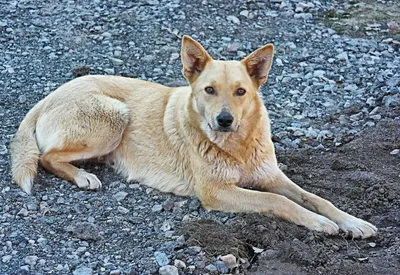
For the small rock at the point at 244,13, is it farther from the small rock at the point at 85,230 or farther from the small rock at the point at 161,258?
the small rock at the point at 161,258

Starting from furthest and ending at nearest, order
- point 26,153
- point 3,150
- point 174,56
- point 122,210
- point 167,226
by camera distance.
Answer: point 174,56, point 3,150, point 26,153, point 122,210, point 167,226

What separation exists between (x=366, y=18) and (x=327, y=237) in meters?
6.36

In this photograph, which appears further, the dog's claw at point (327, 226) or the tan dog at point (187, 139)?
the tan dog at point (187, 139)

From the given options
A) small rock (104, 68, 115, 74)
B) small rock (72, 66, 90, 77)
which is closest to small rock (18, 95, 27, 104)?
small rock (72, 66, 90, 77)

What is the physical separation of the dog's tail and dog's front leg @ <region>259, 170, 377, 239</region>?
2078mm

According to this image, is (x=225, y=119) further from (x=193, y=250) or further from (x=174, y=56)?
(x=174, y=56)

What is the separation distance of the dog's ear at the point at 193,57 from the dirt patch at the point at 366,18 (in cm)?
490

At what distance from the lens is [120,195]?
6.34m

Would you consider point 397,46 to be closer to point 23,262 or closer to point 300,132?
point 300,132

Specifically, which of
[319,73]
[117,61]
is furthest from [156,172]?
[319,73]

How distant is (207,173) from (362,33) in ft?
17.5

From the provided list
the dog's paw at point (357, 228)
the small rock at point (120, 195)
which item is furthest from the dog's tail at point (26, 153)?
the dog's paw at point (357, 228)

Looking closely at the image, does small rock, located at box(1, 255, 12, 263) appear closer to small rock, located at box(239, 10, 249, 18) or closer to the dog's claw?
the dog's claw

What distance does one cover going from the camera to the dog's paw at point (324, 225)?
18.4 feet
